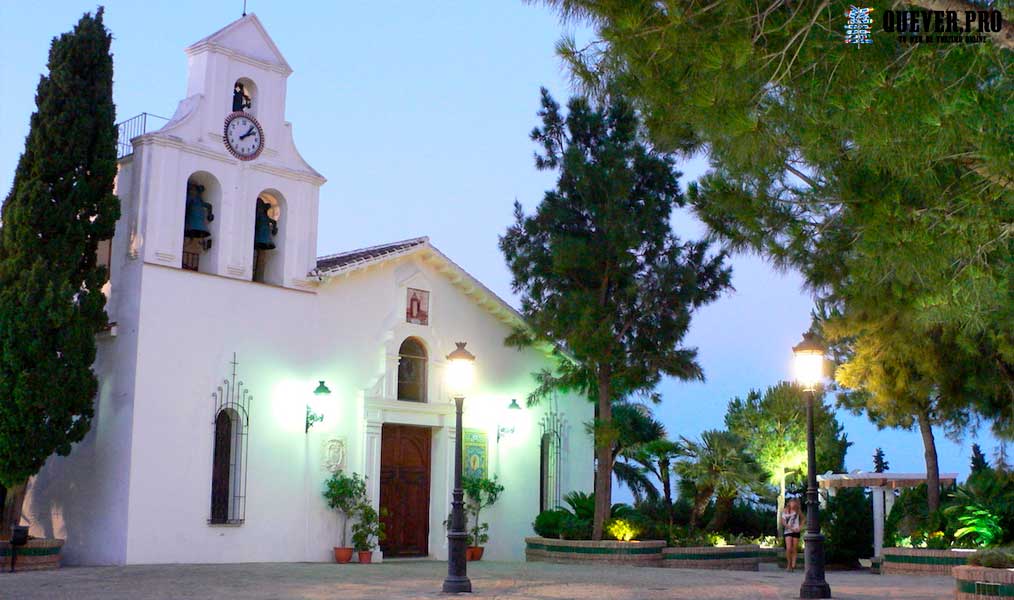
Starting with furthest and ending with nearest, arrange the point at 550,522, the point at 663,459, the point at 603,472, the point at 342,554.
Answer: the point at 663,459 → the point at 550,522 → the point at 603,472 → the point at 342,554

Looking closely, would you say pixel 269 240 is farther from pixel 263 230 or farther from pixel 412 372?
pixel 412 372

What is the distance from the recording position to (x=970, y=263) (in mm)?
10211

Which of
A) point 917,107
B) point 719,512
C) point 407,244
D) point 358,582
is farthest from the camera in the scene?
point 719,512

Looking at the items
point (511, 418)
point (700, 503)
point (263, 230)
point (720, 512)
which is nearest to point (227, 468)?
point (263, 230)

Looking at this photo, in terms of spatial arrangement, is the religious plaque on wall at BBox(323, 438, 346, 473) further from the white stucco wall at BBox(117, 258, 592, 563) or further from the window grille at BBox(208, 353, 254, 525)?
the window grille at BBox(208, 353, 254, 525)

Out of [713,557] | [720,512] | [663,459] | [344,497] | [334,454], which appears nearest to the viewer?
[344,497]

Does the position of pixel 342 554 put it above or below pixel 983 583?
below

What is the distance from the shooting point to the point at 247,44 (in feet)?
70.3

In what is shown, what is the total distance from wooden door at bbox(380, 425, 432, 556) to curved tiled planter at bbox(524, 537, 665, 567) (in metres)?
2.84

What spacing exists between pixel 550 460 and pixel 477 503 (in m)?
2.64

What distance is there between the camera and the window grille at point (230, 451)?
20016 millimetres

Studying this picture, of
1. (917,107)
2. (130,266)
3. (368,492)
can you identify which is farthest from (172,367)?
(917,107)

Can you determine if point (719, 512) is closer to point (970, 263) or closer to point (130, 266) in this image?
point (130, 266)

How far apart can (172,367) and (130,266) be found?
1928 millimetres
